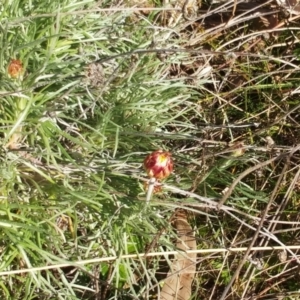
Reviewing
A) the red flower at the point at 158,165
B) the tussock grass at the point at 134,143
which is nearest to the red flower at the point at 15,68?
the tussock grass at the point at 134,143

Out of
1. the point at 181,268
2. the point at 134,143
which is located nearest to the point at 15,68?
the point at 134,143

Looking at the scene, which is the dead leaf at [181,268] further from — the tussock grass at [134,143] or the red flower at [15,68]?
the red flower at [15,68]

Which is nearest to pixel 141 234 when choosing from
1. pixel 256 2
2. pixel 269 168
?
pixel 269 168

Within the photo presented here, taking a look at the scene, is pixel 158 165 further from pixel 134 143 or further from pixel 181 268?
pixel 181 268

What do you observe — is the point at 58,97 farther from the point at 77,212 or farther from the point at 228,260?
the point at 228,260

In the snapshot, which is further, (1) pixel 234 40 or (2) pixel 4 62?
(1) pixel 234 40
